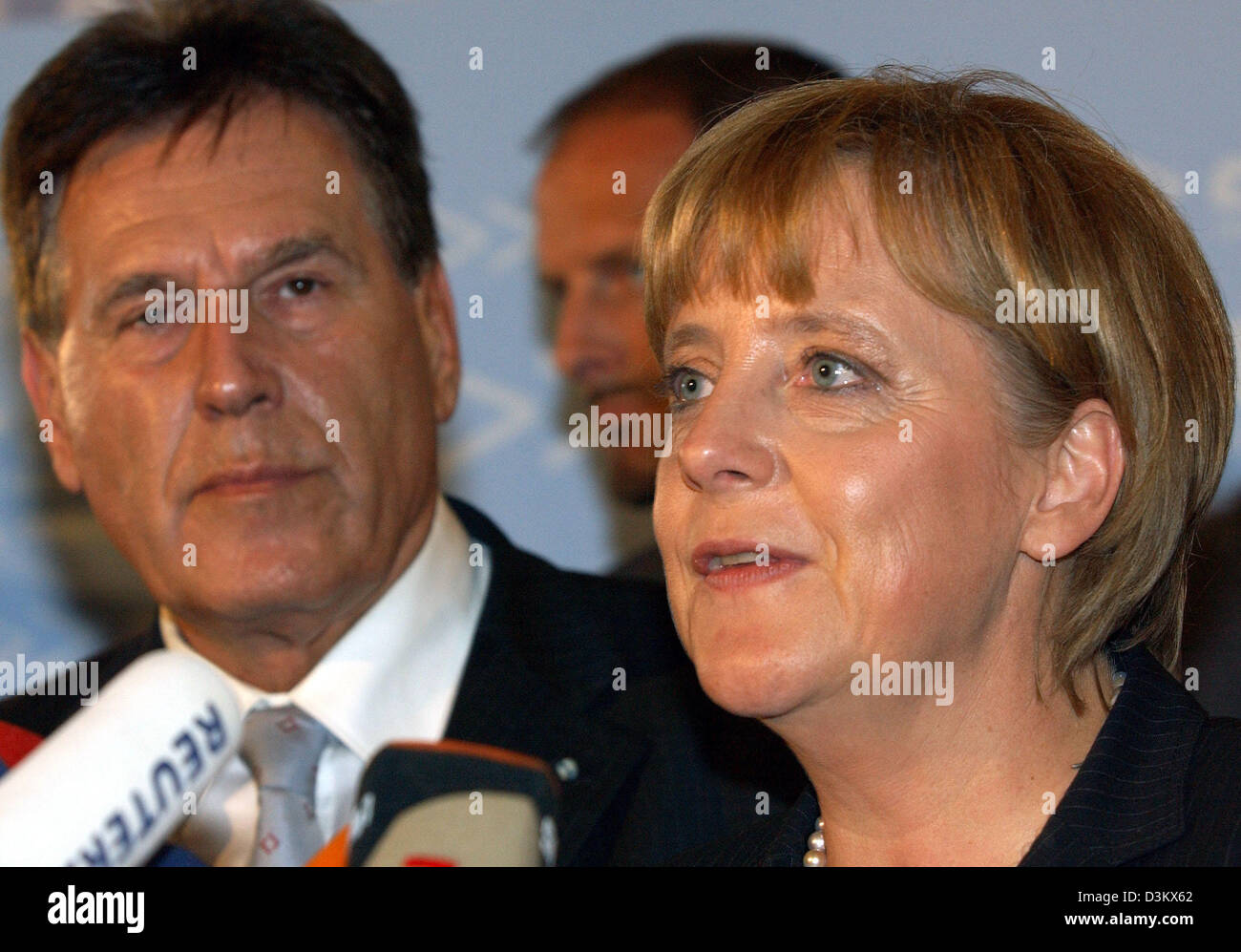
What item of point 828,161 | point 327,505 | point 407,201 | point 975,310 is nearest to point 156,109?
point 407,201

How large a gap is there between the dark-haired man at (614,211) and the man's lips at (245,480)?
35.0 inches

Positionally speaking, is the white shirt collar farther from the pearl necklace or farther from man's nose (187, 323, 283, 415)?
the pearl necklace

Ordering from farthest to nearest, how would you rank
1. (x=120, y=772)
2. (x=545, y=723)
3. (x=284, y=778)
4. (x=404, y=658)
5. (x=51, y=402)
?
1. (x=51, y=402)
2. (x=404, y=658)
3. (x=545, y=723)
4. (x=284, y=778)
5. (x=120, y=772)

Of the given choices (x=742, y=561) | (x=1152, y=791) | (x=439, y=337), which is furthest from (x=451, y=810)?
(x=439, y=337)

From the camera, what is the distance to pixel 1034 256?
1.58 metres

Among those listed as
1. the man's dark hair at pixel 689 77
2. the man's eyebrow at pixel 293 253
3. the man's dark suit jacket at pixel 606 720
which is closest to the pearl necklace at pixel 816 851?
the man's dark suit jacket at pixel 606 720

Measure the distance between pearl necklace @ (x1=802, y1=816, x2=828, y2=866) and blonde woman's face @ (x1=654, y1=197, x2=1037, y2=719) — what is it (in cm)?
27

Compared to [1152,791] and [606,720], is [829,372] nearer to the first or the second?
[1152,791]

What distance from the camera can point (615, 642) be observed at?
2.50 m

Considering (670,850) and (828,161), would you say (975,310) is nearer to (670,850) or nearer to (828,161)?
(828,161)

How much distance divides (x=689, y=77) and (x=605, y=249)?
0.38m

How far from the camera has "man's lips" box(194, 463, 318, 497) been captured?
2.33m

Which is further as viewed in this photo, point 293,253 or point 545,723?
point 293,253

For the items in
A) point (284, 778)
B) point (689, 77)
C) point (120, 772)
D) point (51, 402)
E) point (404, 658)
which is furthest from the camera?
point (689, 77)
